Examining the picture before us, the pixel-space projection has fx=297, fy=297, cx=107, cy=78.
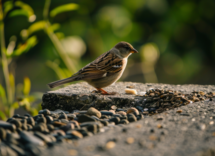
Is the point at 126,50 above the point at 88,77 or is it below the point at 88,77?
above

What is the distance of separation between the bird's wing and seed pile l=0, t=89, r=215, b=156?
0.39 m

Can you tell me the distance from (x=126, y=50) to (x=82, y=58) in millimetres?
1876

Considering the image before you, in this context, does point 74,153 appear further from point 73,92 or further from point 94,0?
point 94,0

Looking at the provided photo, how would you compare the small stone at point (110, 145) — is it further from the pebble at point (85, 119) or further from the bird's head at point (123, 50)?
the bird's head at point (123, 50)

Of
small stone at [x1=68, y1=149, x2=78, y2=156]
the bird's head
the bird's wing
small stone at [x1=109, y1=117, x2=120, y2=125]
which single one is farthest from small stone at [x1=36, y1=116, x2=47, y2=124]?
the bird's head

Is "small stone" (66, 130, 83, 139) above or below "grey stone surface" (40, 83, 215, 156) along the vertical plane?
above

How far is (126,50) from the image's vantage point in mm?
3023

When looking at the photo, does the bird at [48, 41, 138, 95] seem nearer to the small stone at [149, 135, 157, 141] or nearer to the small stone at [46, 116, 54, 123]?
the small stone at [46, 116, 54, 123]

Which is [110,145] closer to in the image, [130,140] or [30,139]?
[130,140]

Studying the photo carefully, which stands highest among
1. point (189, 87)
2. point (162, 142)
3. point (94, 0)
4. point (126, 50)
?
point (94, 0)

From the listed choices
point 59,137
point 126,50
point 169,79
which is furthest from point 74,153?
point 169,79

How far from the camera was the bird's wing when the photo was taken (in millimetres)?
2703

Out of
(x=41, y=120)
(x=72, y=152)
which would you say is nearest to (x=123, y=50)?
(x=41, y=120)

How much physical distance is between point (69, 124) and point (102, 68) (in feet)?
3.35
